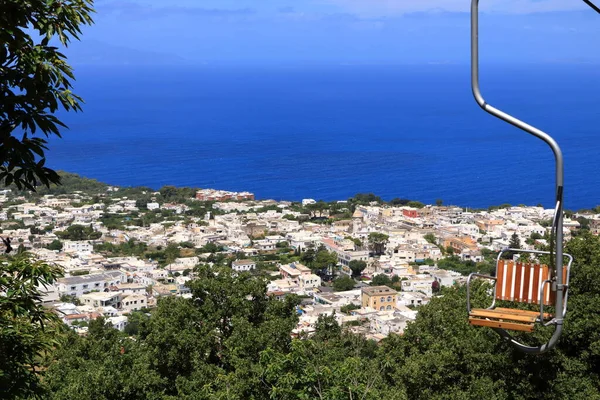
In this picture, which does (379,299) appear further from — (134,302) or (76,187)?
(76,187)

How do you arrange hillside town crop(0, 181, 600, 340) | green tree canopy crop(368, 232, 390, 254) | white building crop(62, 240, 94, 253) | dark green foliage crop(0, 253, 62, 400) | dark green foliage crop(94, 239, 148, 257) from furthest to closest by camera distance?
1. green tree canopy crop(368, 232, 390, 254)
2. dark green foliage crop(94, 239, 148, 257)
3. white building crop(62, 240, 94, 253)
4. hillside town crop(0, 181, 600, 340)
5. dark green foliage crop(0, 253, 62, 400)

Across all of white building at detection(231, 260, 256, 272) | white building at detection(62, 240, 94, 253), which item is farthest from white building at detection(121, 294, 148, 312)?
white building at detection(62, 240, 94, 253)

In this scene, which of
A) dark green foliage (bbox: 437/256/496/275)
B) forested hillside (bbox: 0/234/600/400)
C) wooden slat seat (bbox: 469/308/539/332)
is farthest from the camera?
dark green foliage (bbox: 437/256/496/275)

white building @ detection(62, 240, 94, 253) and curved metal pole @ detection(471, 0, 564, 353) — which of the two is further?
white building @ detection(62, 240, 94, 253)

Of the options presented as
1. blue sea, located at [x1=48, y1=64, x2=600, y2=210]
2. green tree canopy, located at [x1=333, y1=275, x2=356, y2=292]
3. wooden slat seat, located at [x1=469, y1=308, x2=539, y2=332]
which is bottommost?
green tree canopy, located at [x1=333, y1=275, x2=356, y2=292]

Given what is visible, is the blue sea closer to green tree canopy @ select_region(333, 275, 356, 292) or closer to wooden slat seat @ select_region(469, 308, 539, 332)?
green tree canopy @ select_region(333, 275, 356, 292)

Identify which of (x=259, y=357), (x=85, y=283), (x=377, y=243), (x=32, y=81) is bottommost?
(x=259, y=357)

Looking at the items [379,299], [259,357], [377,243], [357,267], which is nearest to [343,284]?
[357,267]
